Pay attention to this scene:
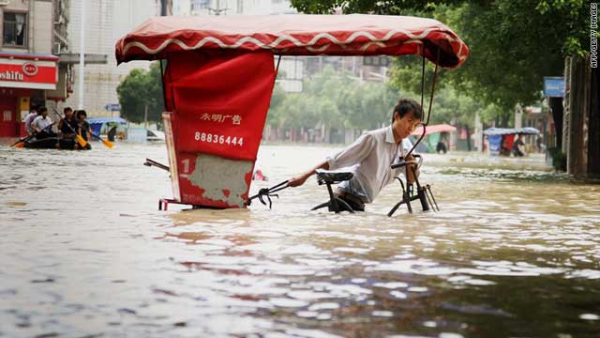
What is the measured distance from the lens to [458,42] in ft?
38.2

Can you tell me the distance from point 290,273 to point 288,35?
17.8 ft

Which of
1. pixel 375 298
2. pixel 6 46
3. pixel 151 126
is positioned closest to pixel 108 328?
pixel 375 298

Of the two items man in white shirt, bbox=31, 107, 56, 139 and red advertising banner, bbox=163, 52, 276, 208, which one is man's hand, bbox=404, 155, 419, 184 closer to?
red advertising banner, bbox=163, 52, 276, 208

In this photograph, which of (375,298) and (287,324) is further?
(375,298)

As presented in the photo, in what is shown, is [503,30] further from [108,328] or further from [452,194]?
[108,328]

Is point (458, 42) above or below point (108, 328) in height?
above

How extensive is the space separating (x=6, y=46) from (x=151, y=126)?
41821mm

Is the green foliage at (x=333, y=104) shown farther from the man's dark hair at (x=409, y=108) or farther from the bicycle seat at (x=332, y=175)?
the bicycle seat at (x=332, y=175)

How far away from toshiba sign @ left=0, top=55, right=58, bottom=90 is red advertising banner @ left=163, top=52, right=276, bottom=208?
45.6 m

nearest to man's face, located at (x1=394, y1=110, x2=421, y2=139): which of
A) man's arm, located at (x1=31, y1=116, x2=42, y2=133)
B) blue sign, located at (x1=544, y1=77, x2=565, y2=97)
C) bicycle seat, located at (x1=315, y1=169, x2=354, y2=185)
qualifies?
bicycle seat, located at (x1=315, y1=169, x2=354, y2=185)

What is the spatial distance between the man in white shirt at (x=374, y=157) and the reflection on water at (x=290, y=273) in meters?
0.31

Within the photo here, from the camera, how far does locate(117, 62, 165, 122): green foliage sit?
85375 millimetres

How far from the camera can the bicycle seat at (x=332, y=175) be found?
1067cm

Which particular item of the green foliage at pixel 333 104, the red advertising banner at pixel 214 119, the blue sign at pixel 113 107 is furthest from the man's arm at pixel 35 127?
the green foliage at pixel 333 104
